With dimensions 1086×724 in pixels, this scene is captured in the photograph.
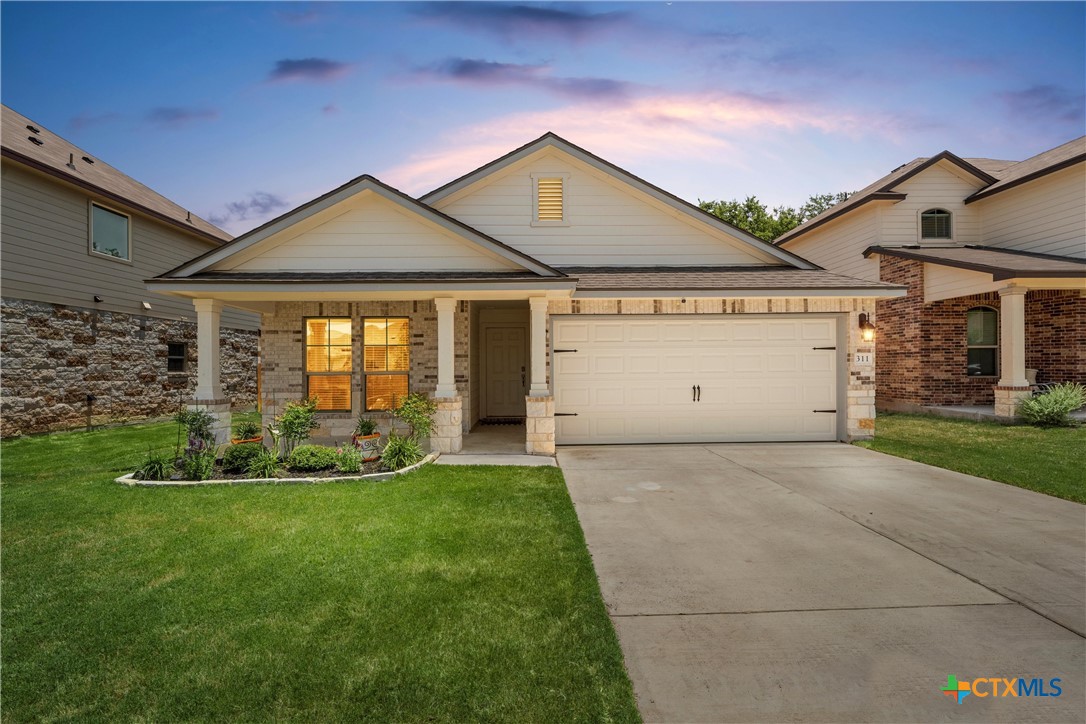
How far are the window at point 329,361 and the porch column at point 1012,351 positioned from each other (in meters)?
15.7

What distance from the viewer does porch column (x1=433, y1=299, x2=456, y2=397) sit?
28.6 feet

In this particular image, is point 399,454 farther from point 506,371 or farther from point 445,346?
point 506,371

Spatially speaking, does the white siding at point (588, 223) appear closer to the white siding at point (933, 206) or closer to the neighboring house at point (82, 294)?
the white siding at point (933, 206)

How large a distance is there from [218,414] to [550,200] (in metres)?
8.25

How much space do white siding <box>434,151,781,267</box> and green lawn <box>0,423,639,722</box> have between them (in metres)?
7.24

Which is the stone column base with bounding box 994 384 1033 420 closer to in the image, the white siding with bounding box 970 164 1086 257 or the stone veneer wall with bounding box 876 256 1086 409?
the stone veneer wall with bounding box 876 256 1086 409

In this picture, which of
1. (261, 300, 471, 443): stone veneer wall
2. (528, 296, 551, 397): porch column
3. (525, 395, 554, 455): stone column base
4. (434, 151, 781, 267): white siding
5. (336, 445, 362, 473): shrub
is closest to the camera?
(336, 445, 362, 473): shrub

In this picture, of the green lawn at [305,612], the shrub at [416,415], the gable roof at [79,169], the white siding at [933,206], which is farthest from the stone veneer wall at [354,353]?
the white siding at [933,206]

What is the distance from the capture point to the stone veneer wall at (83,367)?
11.2 meters

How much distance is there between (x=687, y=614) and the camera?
11.0ft

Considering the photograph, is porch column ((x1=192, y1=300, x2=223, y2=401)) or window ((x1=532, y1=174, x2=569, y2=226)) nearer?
porch column ((x1=192, y1=300, x2=223, y2=401))

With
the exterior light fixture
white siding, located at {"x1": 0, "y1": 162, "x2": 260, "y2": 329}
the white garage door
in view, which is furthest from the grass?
white siding, located at {"x1": 0, "y1": 162, "x2": 260, "y2": 329}

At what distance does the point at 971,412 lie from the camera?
1277cm

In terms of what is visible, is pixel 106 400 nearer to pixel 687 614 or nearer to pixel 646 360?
pixel 646 360
